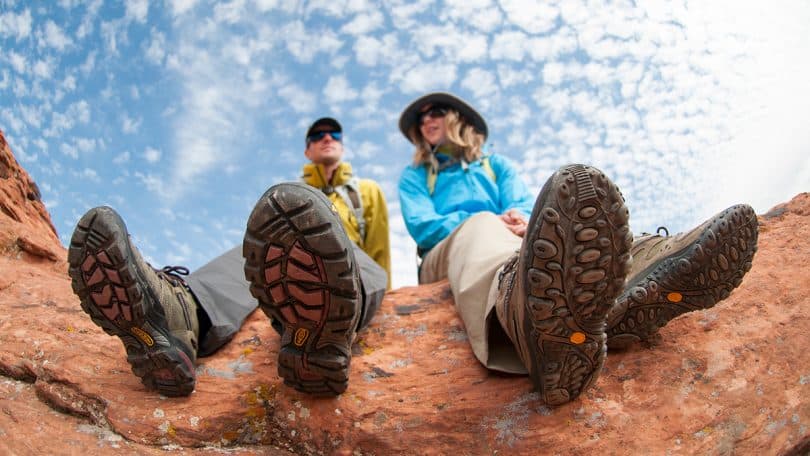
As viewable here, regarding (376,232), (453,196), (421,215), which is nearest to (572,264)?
(421,215)

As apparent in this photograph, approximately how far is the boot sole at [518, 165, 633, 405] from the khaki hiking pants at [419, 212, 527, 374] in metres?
0.49

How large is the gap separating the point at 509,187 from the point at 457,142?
0.48 meters

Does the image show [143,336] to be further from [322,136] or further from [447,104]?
[447,104]

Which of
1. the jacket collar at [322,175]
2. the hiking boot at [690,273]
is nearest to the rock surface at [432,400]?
the hiking boot at [690,273]

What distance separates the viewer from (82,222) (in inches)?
63.5

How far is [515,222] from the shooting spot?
306 centimetres

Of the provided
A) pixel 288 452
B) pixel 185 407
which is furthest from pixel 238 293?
pixel 288 452

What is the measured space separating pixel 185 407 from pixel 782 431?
6.29ft

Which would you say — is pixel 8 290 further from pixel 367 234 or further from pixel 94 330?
pixel 367 234

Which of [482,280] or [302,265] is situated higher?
[302,265]

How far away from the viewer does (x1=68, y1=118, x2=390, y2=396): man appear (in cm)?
142

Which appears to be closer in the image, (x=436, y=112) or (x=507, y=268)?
(x=507, y=268)

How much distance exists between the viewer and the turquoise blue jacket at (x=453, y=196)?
3.38 m

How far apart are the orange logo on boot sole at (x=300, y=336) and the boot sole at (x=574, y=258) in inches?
24.5
